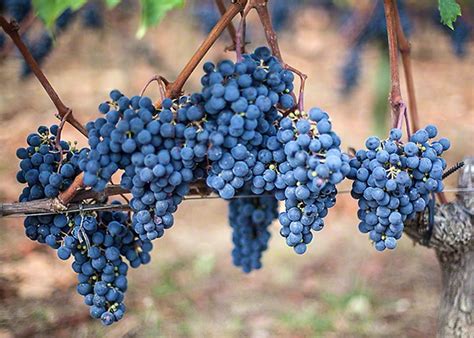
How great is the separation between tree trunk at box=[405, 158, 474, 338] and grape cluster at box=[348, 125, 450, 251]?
0.95 ft

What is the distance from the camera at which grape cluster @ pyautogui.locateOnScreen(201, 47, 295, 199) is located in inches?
40.9

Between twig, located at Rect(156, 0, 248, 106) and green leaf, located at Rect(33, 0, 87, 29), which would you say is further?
twig, located at Rect(156, 0, 248, 106)

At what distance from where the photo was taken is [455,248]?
150 centimetres

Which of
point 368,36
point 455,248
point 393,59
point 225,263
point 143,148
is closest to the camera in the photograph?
point 143,148

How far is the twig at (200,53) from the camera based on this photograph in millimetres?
1123

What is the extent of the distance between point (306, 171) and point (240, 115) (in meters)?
0.14

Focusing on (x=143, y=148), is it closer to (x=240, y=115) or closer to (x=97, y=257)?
(x=240, y=115)

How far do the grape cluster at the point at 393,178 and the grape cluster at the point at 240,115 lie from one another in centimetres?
17

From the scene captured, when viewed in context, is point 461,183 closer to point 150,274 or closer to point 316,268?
point 316,268

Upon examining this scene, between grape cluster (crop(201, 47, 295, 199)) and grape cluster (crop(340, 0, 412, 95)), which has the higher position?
grape cluster (crop(340, 0, 412, 95))

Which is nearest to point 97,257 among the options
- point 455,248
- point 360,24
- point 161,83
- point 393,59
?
point 161,83

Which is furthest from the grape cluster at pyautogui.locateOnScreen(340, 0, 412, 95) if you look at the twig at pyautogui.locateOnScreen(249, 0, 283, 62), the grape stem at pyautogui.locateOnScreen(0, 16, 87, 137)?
the grape stem at pyautogui.locateOnScreen(0, 16, 87, 137)

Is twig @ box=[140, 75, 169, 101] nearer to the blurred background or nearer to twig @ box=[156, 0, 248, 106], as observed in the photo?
twig @ box=[156, 0, 248, 106]

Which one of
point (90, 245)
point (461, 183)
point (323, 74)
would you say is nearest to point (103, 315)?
point (90, 245)
